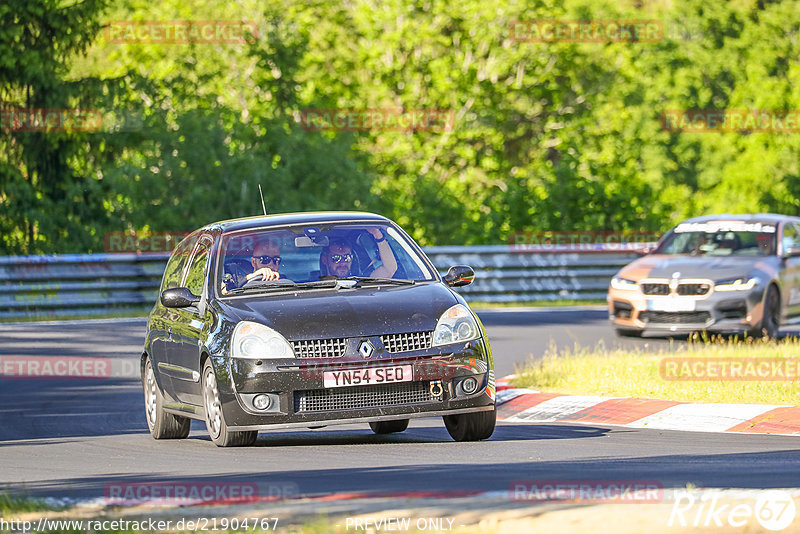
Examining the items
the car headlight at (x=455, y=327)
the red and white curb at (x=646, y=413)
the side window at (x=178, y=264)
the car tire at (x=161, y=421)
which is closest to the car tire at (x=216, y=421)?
the car tire at (x=161, y=421)

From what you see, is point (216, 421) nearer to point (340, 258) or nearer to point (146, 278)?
point (340, 258)

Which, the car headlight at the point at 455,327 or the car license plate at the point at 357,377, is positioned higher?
the car headlight at the point at 455,327

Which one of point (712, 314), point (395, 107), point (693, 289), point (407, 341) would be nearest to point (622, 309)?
point (693, 289)

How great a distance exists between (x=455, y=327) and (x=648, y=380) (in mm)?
3732

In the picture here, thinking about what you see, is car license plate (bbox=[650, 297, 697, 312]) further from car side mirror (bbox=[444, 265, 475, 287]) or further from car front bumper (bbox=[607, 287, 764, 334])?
car side mirror (bbox=[444, 265, 475, 287])

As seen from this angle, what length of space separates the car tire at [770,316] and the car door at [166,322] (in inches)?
329

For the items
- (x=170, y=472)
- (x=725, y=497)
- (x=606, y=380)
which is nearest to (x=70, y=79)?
(x=606, y=380)

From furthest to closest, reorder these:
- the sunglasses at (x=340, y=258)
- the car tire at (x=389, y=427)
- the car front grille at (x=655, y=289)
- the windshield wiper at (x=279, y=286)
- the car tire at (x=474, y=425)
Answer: the car front grille at (x=655, y=289), the car tire at (x=389, y=427), the sunglasses at (x=340, y=258), the windshield wiper at (x=279, y=286), the car tire at (x=474, y=425)

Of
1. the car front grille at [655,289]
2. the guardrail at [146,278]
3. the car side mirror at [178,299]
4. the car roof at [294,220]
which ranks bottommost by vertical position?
the guardrail at [146,278]

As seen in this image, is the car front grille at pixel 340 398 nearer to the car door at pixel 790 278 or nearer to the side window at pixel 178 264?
the side window at pixel 178 264

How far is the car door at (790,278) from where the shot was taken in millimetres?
18828

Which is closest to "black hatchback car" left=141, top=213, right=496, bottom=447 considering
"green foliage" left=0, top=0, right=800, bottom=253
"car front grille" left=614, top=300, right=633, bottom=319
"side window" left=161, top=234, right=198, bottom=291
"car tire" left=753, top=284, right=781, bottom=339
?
"side window" left=161, top=234, right=198, bottom=291

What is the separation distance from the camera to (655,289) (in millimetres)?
18578

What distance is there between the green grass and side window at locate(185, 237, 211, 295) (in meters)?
3.51
